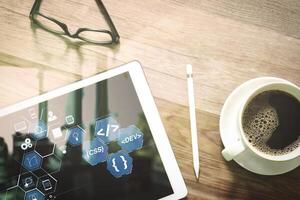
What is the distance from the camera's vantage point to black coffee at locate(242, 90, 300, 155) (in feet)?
2.25

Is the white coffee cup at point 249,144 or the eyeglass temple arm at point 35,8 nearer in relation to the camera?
the white coffee cup at point 249,144

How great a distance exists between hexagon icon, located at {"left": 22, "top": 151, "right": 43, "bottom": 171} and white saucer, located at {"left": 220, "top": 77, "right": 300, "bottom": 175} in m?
0.30

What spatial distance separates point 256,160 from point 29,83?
39 cm

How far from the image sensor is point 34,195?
69cm

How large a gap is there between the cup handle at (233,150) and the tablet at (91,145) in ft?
0.29

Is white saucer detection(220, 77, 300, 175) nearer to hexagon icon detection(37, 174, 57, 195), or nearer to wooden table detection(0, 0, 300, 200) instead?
wooden table detection(0, 0, 300, 200)

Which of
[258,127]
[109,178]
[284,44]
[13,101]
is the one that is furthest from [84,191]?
[284,44]

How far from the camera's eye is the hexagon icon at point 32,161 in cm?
70

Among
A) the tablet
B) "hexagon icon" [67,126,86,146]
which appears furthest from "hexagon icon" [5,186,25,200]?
"hexagon icon" [67,126,86,146]

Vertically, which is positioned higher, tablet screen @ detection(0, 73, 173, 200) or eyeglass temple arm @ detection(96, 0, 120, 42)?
eyeglass temple arm @ detection(96, 0, 120, 42)

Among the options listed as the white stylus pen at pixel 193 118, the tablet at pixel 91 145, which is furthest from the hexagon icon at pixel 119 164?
the white stylus pen at pixel 193 118

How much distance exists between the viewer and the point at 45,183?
697 mm
